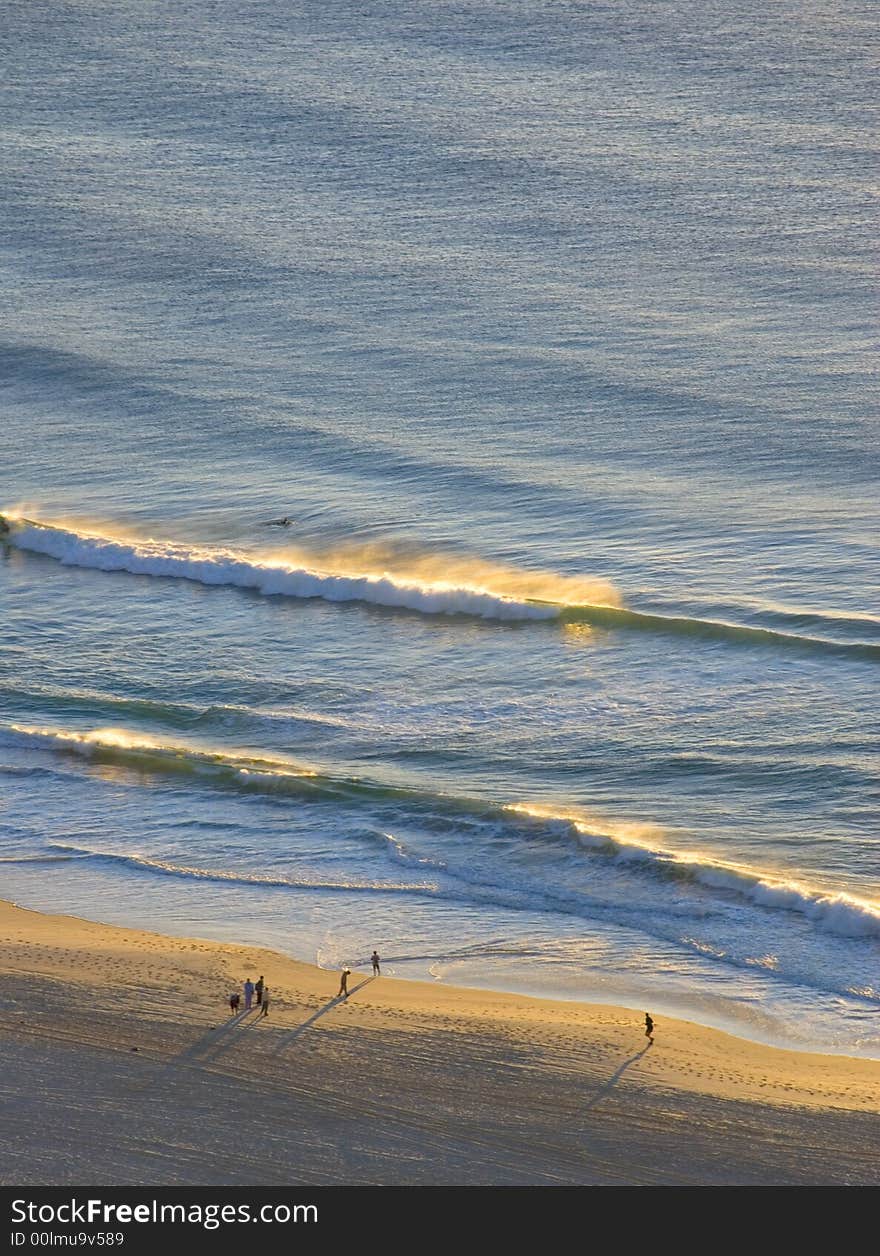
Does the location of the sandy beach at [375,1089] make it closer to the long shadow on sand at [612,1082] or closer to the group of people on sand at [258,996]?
the long shadow on sand at [612,1082]

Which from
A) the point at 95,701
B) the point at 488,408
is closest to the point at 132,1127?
the point at 95,701

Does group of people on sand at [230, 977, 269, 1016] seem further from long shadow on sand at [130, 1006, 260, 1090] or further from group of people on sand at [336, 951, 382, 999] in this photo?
group of people on sand at [336, 951, 382, 999]

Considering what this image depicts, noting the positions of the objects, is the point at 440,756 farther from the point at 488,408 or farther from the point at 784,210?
the point at 784,210


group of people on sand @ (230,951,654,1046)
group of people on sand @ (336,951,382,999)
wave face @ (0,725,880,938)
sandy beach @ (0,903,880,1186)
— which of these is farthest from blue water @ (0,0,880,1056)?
sandy beach @ (0,903,880,1186)

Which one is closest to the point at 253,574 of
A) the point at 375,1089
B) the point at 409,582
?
the point at 409,582

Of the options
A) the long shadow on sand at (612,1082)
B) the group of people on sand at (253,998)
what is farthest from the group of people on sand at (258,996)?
the long shadow on sand at (612,1082)

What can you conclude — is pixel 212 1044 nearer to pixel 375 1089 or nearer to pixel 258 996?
pixel 258 996
